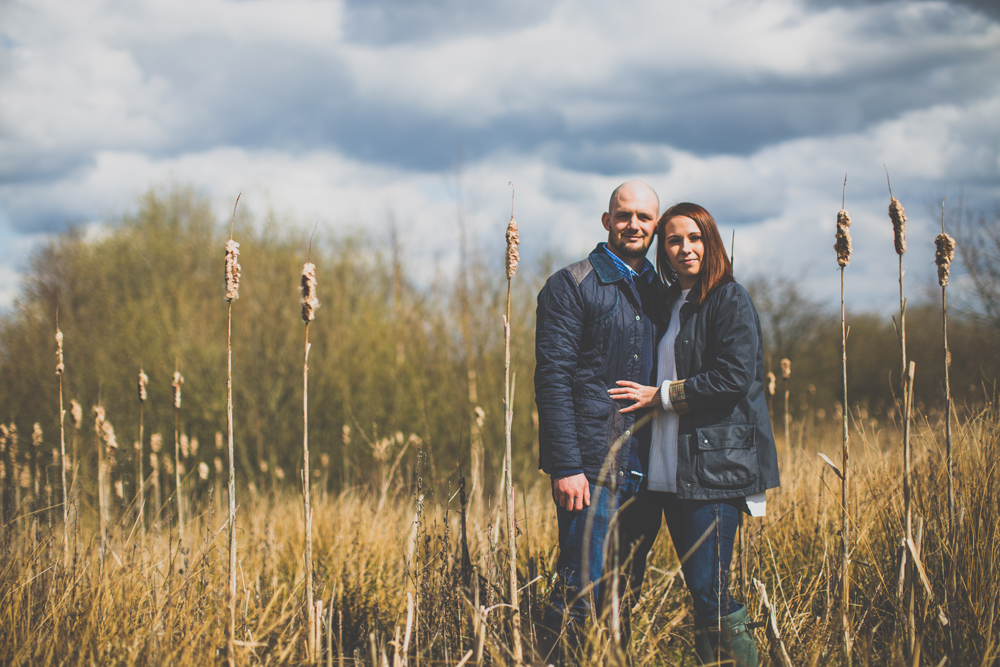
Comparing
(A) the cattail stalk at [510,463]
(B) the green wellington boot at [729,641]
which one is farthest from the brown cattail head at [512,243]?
(B) the green wellington boot at [729,641]

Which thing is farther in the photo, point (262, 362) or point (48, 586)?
point (262, 362)

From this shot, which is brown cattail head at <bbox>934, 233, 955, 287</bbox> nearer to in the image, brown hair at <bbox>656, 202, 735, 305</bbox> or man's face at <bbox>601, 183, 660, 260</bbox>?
brown hair at <bbox>656, 202, 735, 305</bbox>

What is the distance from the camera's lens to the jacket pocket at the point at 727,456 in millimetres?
2223

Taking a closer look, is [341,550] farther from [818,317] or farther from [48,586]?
[818,317]

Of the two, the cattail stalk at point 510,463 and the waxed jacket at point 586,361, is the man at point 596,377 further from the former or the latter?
the cattail stalk at point 510,463

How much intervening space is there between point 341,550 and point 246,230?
12.2 m

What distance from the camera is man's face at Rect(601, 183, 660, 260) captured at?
8.67ft

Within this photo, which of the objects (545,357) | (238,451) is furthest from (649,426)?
(238,451)

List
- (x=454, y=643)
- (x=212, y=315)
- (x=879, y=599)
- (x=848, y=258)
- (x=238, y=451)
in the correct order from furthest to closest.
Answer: (x=212, y=315), (x=238, y=451), (x=879, y=599), (x=454, y=643), (x=848, y=258)

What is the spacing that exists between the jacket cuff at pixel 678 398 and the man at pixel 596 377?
181 millimetres

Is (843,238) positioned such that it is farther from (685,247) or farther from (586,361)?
(586,361)

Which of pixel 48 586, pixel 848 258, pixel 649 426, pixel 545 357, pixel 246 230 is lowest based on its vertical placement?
pixel 48 586

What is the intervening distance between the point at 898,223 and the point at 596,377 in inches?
46.9

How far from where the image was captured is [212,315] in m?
11.4
